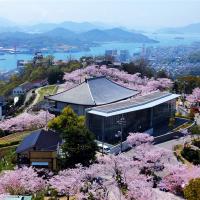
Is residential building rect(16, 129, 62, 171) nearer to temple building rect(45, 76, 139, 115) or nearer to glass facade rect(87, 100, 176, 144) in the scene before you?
glass facade rect(87, 100, 176, 144)

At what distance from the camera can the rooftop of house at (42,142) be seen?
63.4 ft

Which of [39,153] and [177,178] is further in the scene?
[39,153]

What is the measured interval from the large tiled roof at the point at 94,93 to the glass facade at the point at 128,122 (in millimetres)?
2857

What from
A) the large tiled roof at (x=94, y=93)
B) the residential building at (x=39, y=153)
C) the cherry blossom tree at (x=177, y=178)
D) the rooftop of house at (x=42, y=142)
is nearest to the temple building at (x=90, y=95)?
the large tiled roof at (x=94, y=93)

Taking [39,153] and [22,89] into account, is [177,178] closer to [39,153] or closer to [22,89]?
[39,153]

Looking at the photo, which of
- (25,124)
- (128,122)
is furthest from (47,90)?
(128,122)

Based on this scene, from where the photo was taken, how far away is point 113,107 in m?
26.6

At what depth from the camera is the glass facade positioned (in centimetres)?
2564

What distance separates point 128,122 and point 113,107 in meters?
1.43

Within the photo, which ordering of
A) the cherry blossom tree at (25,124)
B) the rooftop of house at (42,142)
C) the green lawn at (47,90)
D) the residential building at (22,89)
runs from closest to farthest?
the rooftop of house at (42,142), the cherry blossom tree at (25,124), the green lawn at (47,90), the residential building at (22,89)

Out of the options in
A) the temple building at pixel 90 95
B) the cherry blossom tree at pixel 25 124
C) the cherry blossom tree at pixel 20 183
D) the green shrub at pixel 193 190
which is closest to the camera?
the green shrub at pixel 193 190

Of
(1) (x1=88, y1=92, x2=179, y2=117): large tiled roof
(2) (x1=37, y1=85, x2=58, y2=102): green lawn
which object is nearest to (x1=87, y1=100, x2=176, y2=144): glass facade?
(1) (x1=88, y1=92, x2=179, y2=117): large tiled roof

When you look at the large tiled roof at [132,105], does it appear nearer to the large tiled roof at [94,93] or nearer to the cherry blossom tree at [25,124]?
the large tiled roof at [94,93]

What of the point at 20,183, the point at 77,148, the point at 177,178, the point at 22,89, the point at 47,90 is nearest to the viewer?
the point at 20,183
